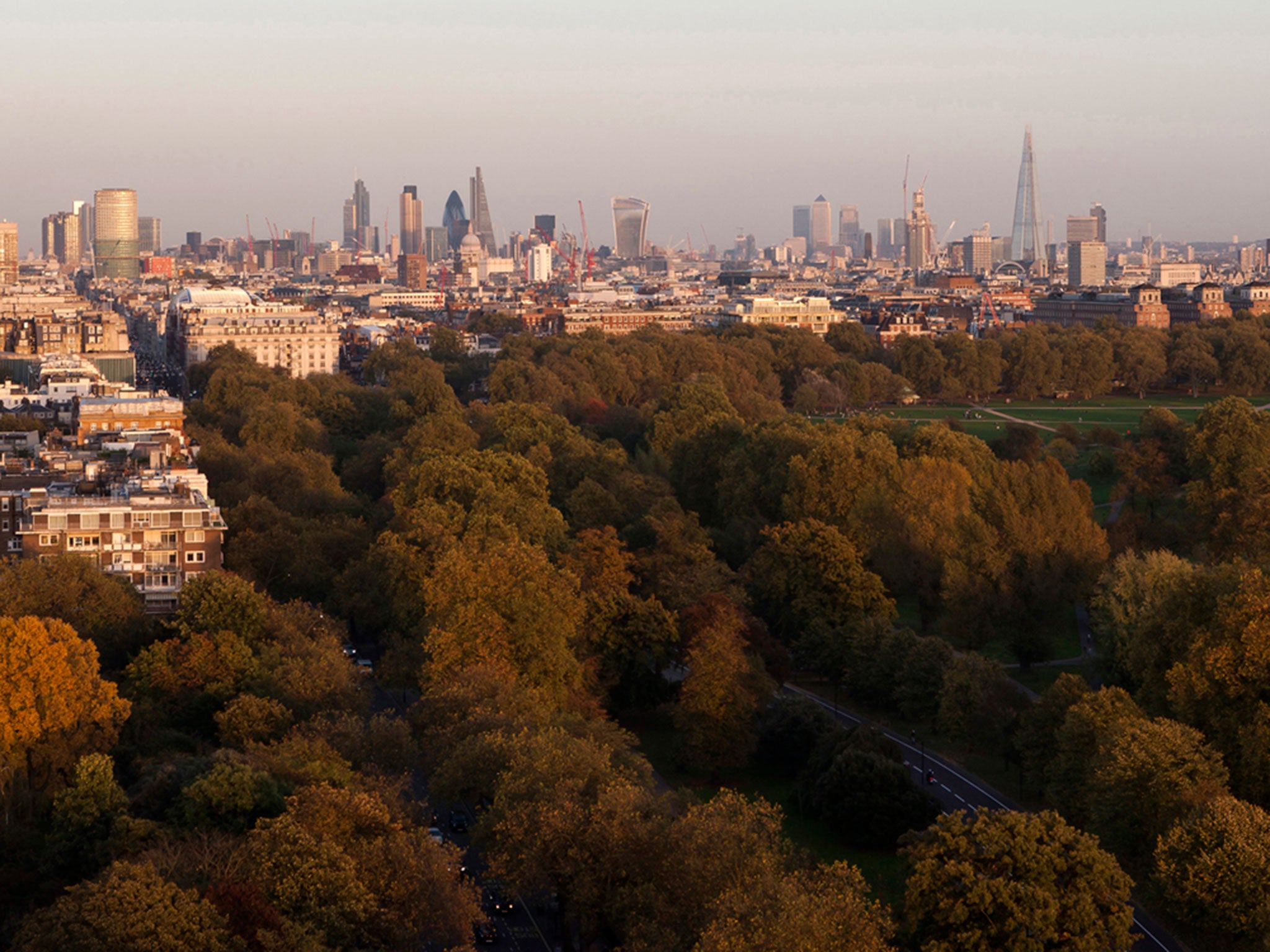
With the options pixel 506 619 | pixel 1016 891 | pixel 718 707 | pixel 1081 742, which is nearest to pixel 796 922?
pixel 1016 891

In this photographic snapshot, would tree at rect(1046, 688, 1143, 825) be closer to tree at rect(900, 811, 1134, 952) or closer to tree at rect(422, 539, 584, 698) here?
tree at rect(900, 811, 1134, 952)

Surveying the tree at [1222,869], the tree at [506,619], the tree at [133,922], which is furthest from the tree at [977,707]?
the tree at [133,922]

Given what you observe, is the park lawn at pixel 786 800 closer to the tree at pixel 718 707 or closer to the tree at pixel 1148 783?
the tree at pixel 718 707

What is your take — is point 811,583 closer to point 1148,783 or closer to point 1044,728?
point 1044,728

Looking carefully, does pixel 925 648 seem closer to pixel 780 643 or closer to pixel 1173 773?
pixel 780 643

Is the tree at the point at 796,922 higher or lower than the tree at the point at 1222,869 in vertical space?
higher

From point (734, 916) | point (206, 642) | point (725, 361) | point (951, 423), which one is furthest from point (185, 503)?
point (725, 361)

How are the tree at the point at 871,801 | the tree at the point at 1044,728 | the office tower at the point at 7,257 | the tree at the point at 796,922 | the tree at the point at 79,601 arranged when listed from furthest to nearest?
the office tower at the point at 7,257, the tree at the point at 79,601, the tree at the point at 1044,728, the tree at the point at 871,801, the tree at the point at 796,922
